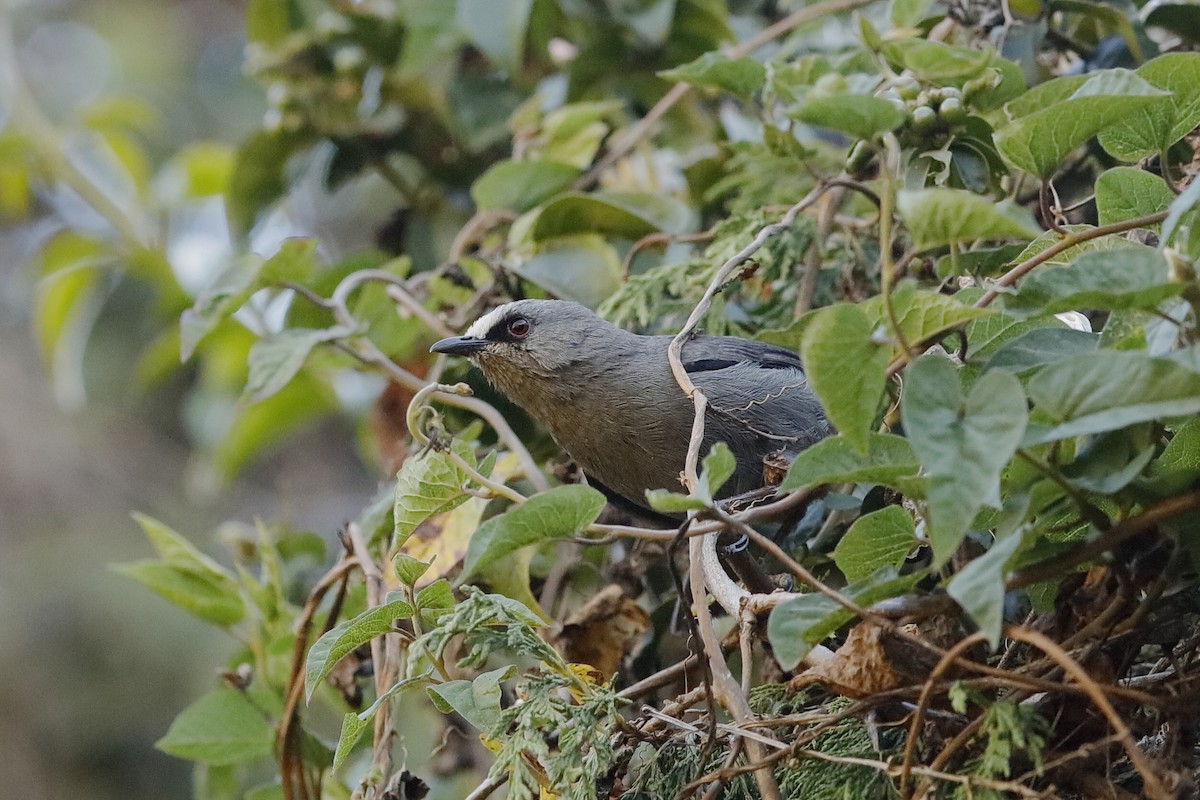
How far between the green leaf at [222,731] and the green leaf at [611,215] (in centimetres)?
154

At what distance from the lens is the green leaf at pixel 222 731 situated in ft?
→ 9.39

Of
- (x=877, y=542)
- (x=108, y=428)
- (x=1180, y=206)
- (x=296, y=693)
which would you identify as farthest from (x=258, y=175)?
(x=108, y=428)

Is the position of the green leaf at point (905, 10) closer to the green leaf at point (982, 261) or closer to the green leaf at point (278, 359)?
the green leaf at point (982, 261)

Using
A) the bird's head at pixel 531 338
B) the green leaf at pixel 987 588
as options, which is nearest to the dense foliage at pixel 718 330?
the green leaf at pixel 987 588

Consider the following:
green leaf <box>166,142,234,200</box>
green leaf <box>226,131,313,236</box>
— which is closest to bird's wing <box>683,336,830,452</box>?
green leaf <box>226,131,313,236</box>

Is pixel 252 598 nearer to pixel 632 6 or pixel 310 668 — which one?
pixel 310 668

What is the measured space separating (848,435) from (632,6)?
2.78 metres

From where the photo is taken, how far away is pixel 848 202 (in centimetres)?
334

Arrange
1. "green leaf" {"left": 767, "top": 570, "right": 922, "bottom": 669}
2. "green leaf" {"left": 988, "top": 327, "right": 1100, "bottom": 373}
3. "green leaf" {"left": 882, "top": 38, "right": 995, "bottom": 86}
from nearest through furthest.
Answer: "green leaf" {"left": 767, "top": 570, "right": 922, "bottom": 669}
"green leaf" {"left": 988, "top": 327, "right": 1100, "bottom": 373}
"green leaf" {"left": 882, "top": 38, "right": 995, "bottom": 86}

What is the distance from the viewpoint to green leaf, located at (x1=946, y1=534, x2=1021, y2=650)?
142 cm

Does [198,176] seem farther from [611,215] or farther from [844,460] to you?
[844,460]

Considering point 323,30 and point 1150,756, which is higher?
point 323,30

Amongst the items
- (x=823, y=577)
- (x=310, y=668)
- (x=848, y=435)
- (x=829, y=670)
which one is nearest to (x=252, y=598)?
(x=310, y=668)

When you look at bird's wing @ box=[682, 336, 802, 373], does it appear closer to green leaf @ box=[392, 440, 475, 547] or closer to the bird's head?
the bird's head
